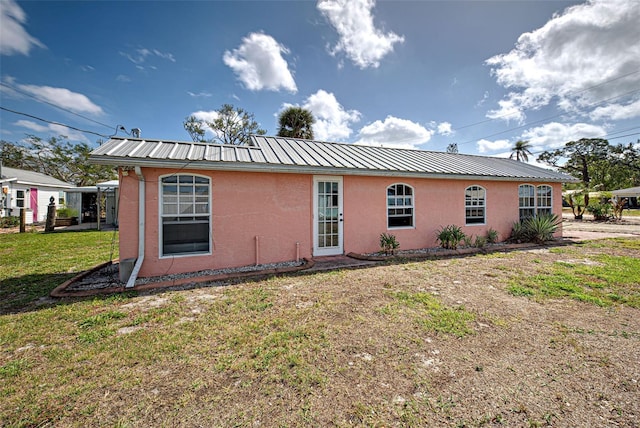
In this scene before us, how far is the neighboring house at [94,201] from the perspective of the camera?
1448 centimetres

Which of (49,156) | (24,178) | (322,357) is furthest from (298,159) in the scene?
(49,156)

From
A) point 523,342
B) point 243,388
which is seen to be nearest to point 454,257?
point 523,342

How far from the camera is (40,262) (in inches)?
266

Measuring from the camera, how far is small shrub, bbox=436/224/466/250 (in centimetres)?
812

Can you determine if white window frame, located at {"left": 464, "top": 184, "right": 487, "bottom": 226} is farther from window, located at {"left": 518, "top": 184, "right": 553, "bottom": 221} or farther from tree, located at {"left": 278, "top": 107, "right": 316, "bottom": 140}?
tree, located at {"left": 278, "top": 107, "right": 316, "bottom": 140}

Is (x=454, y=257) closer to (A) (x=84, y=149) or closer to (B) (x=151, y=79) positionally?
(B) (x=151, y=79)

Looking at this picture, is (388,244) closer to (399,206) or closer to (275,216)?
(399,206)

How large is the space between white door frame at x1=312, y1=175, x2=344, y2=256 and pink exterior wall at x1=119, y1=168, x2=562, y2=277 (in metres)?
0.16

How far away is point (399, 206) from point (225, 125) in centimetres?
2232

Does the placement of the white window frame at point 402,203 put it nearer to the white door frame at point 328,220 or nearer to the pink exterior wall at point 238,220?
the white door frame at point 328,220

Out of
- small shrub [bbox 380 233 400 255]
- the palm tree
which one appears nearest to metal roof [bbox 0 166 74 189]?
small shrub [bbox 380 233 400 255]

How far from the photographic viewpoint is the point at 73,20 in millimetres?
7629

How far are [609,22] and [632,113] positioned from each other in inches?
684

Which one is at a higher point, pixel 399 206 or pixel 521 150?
pixel 521 150
